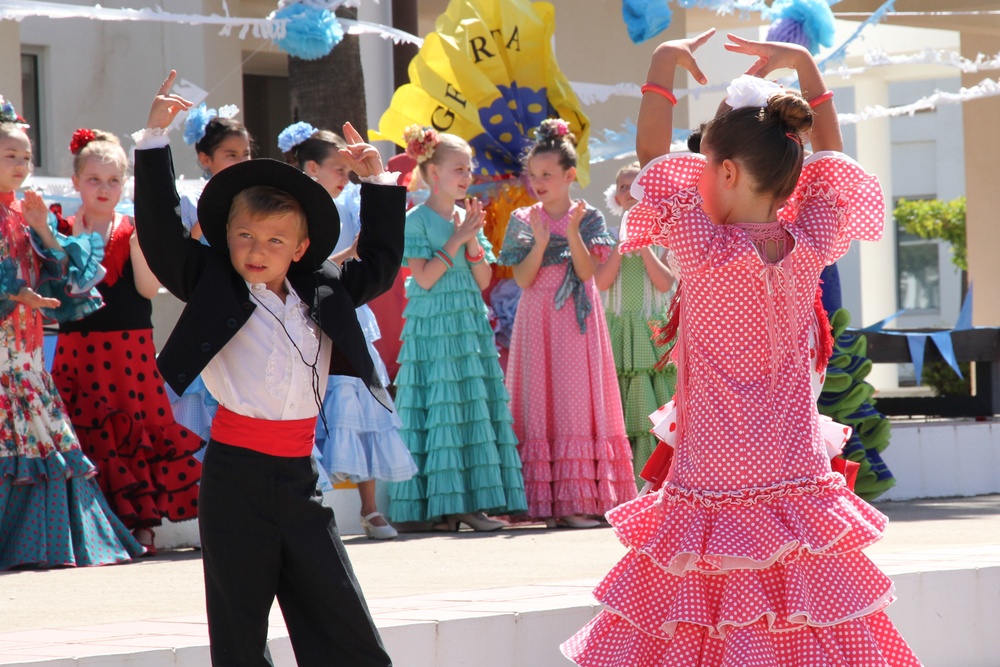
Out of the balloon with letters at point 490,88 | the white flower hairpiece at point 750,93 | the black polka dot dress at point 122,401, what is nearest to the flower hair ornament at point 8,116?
the black polka dot dress at point 122,401

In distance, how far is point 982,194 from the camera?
14.2 m

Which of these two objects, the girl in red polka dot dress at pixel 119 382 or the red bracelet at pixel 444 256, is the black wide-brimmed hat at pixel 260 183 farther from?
the red bracelet at pixel 444 256

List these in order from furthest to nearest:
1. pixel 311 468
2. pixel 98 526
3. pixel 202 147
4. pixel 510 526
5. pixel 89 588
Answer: pixel 510 526, pixel 202 147, pixel 98 526, pixel 89 588, pixel 311 468

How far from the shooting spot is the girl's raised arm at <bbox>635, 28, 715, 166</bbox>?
3619mm

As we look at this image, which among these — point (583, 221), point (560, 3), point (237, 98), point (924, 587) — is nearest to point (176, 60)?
point (237, 98)

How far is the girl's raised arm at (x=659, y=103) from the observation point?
3619 millimetres

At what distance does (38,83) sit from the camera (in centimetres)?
1222

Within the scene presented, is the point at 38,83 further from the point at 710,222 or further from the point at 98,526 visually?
the point at 710,222

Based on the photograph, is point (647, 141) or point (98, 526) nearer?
point (647, 141)

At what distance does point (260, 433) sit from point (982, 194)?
12.1 metres

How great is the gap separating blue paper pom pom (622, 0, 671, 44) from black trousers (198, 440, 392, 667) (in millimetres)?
5465

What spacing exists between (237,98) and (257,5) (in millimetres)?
812

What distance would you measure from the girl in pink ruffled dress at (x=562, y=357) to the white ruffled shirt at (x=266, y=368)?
3.65m

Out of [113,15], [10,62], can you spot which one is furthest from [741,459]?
[10,62]
